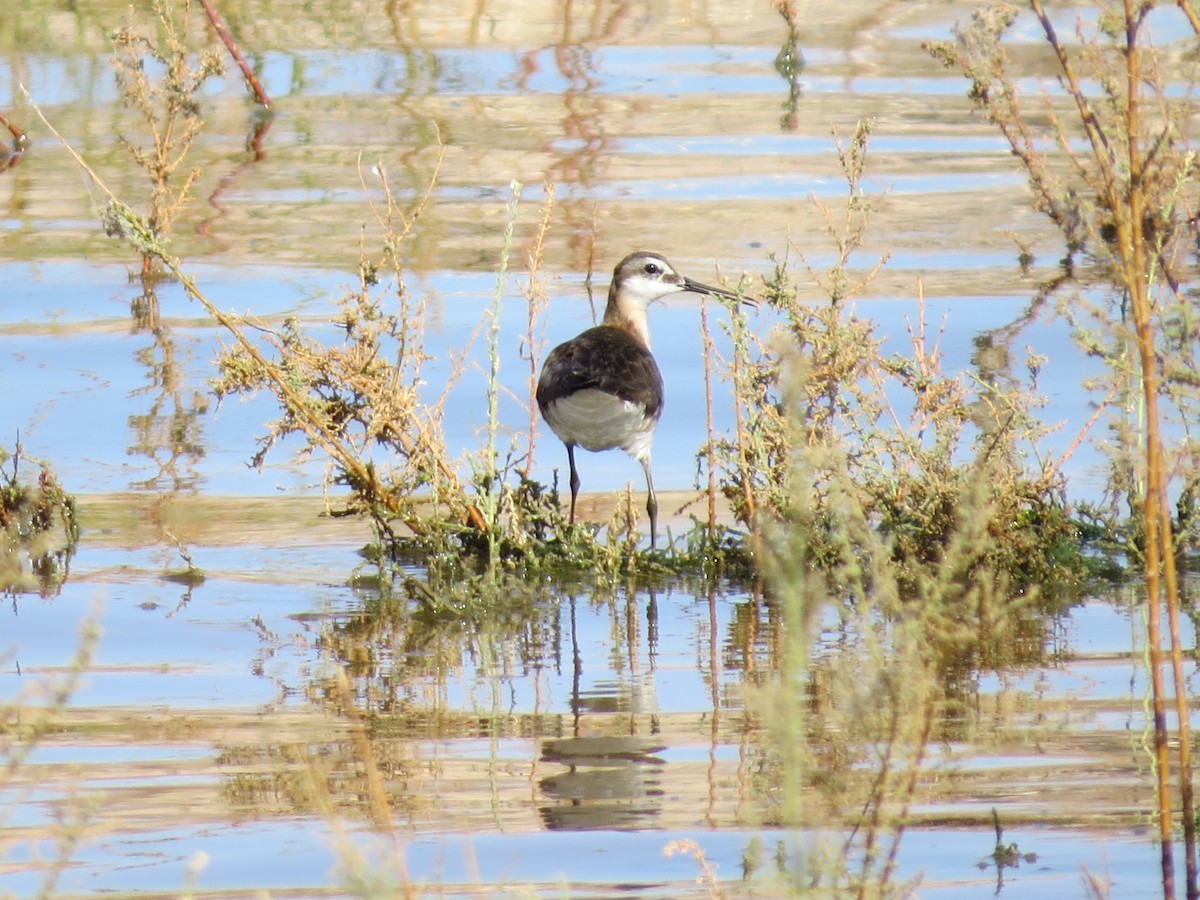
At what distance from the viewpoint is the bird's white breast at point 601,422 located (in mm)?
8305

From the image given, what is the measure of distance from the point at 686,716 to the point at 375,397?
75.1 inches

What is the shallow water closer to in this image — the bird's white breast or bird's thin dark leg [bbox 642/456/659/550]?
bird's thin dark leg [bbox 642/456/659/550]

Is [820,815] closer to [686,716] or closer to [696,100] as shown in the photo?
[686,716]

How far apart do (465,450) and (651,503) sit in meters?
1.37

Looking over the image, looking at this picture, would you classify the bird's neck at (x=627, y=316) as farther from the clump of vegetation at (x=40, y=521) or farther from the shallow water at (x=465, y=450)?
the clump of vegetation at (x=40, y=521)

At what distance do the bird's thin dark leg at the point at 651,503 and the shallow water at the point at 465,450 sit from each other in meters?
0.31

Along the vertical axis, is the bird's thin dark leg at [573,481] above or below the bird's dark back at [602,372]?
below

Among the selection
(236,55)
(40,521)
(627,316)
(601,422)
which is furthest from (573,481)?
(236,55)

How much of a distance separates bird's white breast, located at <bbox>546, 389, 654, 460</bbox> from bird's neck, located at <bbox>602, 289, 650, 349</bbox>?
119 centimetres

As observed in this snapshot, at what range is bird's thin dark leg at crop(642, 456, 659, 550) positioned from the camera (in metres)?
8.14

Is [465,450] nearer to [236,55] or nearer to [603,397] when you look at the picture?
[603,397]

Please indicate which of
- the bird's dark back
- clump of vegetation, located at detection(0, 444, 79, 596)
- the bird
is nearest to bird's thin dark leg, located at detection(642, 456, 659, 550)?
the bird

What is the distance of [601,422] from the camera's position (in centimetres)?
837

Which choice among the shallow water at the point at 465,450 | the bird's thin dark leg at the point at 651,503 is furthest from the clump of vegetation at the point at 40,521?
the bird's thin dark leg at the point at 651,503
